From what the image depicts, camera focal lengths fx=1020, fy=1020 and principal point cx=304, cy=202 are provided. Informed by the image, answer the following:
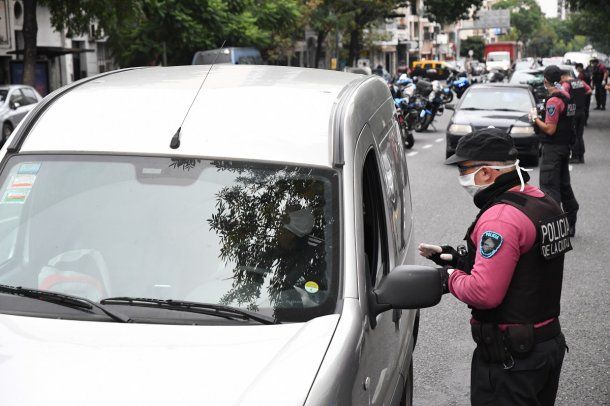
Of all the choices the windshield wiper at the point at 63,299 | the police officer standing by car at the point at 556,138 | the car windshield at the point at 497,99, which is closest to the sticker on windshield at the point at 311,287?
the windshield wiper at the point at 63,299

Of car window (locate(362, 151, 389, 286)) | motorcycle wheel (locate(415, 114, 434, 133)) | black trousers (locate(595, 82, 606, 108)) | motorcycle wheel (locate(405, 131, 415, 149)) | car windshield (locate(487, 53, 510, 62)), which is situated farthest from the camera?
car windshield (locate(487, 53, 510, 62))

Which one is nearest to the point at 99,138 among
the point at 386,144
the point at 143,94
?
the point at 143,94

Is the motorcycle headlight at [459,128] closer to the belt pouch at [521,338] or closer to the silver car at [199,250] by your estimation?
the silver car at [199,250]

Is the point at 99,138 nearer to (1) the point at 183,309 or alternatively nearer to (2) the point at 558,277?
(1) the point at 183,309

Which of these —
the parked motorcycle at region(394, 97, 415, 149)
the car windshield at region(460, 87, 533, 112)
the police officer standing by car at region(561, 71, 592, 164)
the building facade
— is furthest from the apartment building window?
the police officer standing by car at region(561, 71, 592, 164)

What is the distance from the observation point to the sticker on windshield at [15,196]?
376 cm

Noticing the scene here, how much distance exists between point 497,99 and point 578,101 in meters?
3.43

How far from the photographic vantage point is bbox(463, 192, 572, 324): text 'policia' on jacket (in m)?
3.74

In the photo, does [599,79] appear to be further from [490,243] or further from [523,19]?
[523,19]

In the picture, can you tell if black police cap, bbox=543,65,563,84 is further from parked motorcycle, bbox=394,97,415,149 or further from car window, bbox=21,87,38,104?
car window, bbox=21,87,38,104

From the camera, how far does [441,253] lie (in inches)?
170

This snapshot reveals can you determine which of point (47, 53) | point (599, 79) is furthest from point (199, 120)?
point (47, 53)

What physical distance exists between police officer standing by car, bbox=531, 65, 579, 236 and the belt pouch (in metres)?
7.16

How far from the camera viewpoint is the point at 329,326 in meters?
3.16
